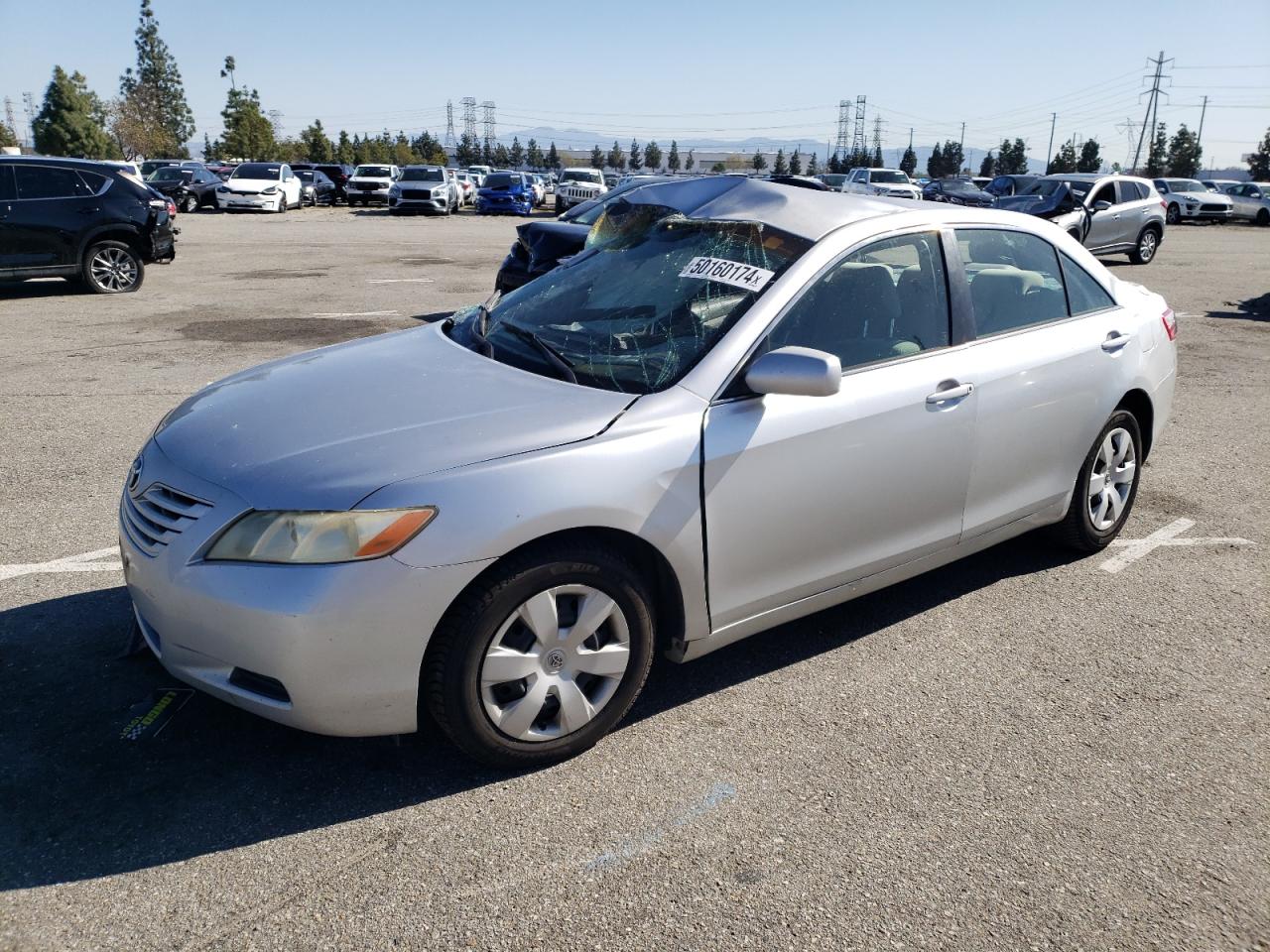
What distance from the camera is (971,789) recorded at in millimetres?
3025

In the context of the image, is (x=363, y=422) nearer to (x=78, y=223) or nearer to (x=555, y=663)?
(x=555, y=663)

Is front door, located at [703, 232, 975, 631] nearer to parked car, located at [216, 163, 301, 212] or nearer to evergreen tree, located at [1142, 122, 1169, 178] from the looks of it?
parked car, located at [216, 163, 301, 212]

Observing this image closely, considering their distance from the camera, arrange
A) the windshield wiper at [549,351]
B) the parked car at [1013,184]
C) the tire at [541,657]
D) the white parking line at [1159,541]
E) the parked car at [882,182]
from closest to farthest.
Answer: the tire at [541,657]
the windshield wiper at [549,351]
the white parking line at [1159,541]
the parked car at [1013,184]
the parked car at [882,182]

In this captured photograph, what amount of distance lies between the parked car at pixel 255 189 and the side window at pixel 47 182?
21.8m

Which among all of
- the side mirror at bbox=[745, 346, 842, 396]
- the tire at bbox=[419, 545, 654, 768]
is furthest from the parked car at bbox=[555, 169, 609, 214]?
the tire at bbox=[419, 545, 654, 768]

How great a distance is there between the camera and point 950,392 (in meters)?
3.69

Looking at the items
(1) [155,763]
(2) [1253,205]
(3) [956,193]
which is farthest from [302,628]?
(2) [1253,205]

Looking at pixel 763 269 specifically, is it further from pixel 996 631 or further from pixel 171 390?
pixel 171 390

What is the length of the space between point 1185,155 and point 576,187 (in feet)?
238

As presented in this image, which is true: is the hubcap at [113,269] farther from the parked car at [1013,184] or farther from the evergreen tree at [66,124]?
the evergreen tree at [66,124]

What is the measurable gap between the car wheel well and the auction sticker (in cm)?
210

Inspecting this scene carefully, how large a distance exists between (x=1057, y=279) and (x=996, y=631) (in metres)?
1.60

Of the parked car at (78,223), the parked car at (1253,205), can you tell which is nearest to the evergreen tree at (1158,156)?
the parked car at (1253,205)

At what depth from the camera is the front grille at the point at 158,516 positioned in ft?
9.36
